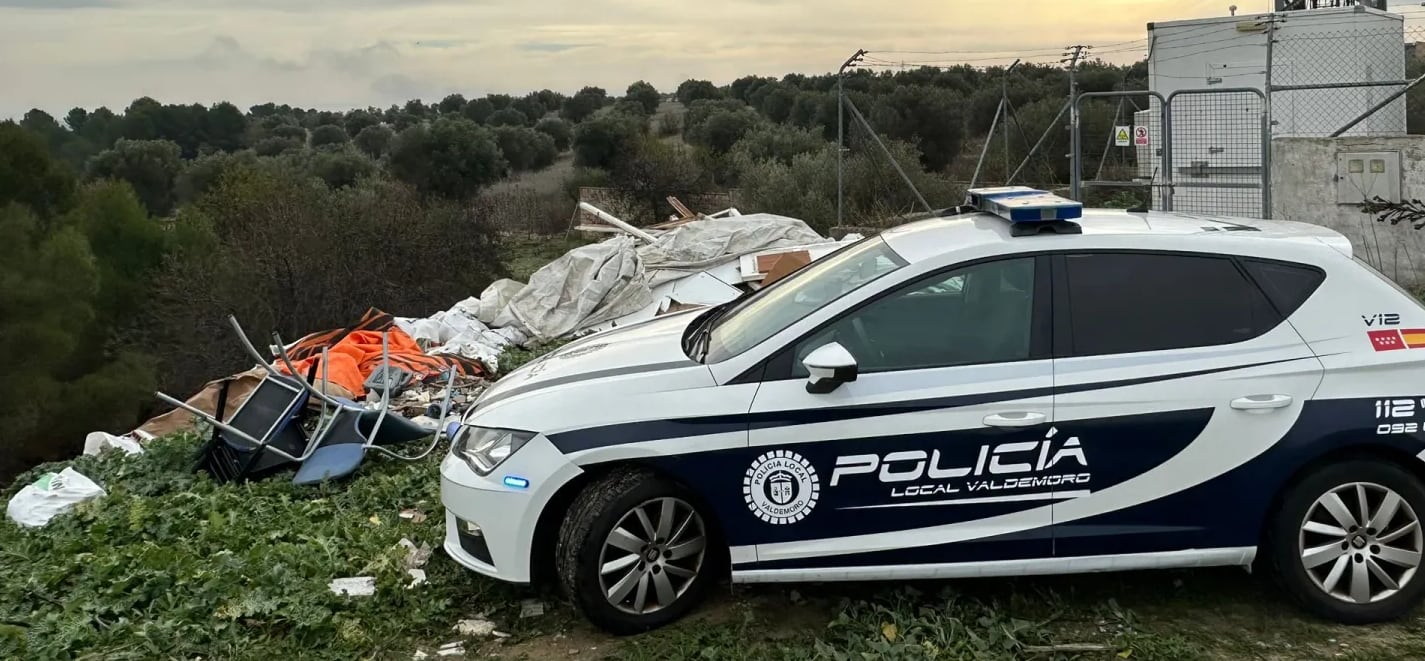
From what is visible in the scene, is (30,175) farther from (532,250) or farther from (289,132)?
(289,132)

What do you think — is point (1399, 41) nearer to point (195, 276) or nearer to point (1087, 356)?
point (1087, 356)

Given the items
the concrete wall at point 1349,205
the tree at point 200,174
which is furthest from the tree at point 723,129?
the concrete wall at point 1349,205

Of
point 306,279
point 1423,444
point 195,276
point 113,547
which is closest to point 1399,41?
point 1423,444

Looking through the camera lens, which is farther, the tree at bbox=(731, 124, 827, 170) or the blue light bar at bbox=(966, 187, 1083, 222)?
the tree at bbox=(731, 124, 827, 170)

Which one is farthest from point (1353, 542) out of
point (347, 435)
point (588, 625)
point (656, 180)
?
point (656, 180)

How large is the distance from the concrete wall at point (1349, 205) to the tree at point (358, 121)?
6760 centimetres

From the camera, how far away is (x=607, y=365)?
4.70 meters

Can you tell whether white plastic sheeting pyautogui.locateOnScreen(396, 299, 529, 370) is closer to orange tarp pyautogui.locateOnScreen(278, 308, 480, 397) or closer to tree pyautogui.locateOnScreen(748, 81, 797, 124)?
orange tarp pyautogui.locateOnScreen(278, 308, 480, 397)

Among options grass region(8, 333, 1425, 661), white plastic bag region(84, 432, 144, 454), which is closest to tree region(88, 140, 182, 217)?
white plastic bag region(84, 432, 144, 454)

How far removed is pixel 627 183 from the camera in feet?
116

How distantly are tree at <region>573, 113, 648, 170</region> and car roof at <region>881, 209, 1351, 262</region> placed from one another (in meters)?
39.9

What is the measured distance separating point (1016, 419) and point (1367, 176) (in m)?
8.80

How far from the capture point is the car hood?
176 inches

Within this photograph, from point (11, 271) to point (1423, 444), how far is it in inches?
1072
